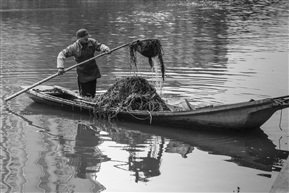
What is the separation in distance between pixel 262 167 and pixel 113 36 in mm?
16631

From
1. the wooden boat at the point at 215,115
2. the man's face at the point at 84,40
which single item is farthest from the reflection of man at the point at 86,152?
the man's face at the point at 84,40

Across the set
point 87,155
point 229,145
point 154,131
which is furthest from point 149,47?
point 87,155

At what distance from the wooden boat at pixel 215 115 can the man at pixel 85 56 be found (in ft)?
1.75

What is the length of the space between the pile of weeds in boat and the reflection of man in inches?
16.8

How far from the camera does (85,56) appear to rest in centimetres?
1134

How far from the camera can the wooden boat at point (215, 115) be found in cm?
896

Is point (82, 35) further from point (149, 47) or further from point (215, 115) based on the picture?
point (215, 115)

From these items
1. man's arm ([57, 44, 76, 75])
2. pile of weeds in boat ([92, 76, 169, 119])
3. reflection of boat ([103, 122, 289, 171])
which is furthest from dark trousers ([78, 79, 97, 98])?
reflection of boat ([103, 122, 289, 171])

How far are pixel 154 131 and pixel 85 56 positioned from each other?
2.21 metres

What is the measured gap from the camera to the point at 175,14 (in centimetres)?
3469

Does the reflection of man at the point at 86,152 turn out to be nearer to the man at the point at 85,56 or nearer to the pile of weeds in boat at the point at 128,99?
the pile of weeds in boat at the point at 128,99

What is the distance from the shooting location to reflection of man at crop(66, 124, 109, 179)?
8344 millimetres

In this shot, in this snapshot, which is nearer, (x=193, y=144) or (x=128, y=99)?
(x=193, y=144)

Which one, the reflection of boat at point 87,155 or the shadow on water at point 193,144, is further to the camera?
the shadow on water at point 193,144
